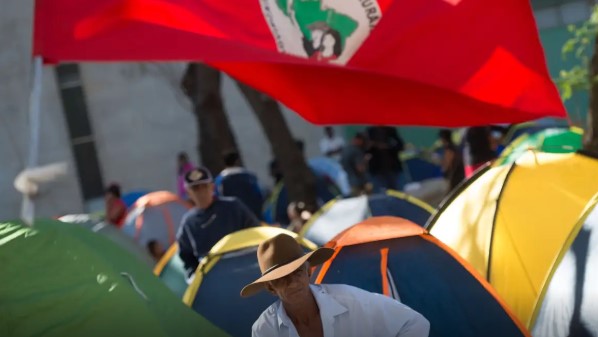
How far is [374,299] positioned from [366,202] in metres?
5.99

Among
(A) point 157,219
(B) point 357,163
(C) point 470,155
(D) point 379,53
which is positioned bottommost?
(B) point 357,163

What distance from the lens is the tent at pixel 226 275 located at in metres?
7.81

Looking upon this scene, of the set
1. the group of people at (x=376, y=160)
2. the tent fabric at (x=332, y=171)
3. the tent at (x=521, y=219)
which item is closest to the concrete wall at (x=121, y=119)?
the tent fabric at (x=332, y=171)

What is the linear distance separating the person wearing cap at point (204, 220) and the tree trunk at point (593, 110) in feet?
9.98

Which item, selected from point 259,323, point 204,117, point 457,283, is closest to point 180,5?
point 259,323

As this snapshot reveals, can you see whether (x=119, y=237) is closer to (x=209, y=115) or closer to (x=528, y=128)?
(x=209, y=115)

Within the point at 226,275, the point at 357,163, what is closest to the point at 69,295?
Answer: the point at 226,275

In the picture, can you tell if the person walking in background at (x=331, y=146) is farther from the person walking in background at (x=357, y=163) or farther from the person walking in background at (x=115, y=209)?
the person walking in background at (x=115, y=209)

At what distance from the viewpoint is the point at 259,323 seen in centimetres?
496

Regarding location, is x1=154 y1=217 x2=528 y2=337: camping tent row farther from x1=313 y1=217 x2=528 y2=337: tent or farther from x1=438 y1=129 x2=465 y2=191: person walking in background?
x1=438 y1=129 x2=465 y2=191: person walking in background

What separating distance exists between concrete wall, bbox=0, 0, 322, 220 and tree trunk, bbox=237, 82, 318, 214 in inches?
363

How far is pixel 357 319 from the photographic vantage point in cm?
486

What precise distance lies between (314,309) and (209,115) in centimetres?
1228

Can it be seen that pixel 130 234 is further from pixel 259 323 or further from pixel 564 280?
pixel 259 323
